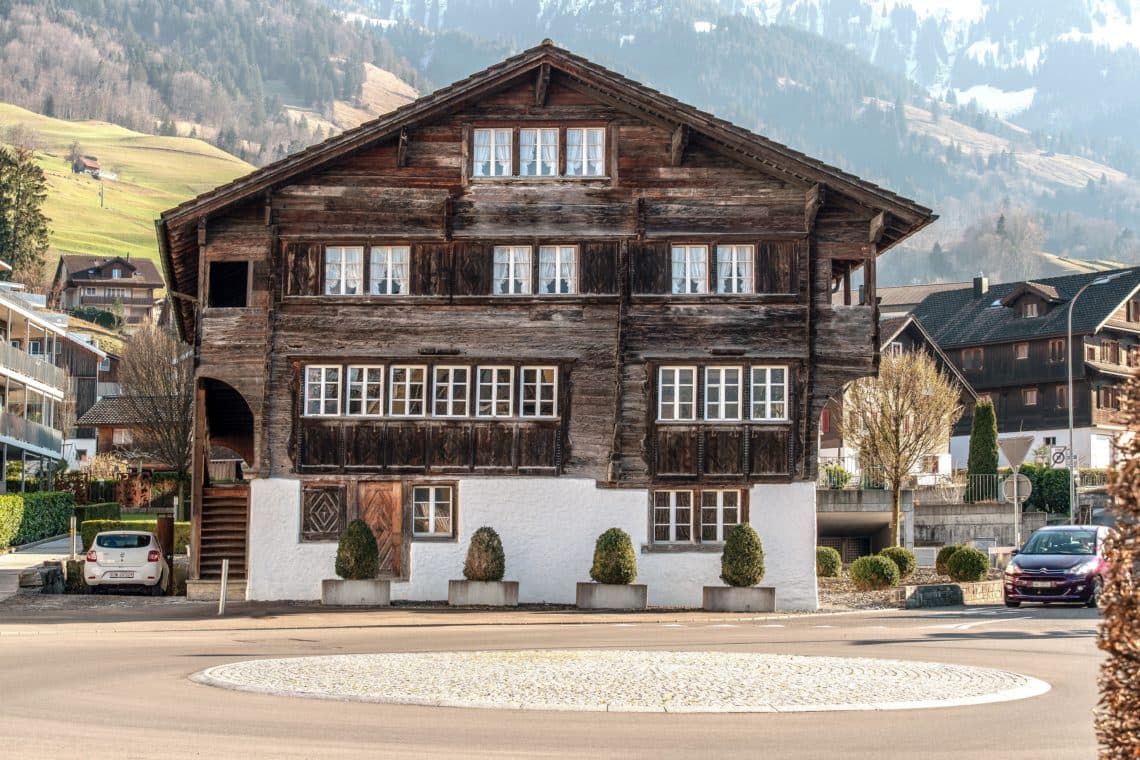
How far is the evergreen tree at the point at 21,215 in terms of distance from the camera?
13138 cm

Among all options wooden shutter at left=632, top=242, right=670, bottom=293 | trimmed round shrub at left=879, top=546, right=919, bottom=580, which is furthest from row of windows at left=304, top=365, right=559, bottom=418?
trimmed round shrub at left=879, top=546, right=919, bottom=580

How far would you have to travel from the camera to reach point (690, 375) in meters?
37.2

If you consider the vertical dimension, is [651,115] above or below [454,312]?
above

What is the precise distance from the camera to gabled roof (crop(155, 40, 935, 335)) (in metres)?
36.7

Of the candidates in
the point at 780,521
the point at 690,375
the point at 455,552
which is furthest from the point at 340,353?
the point at 780,521

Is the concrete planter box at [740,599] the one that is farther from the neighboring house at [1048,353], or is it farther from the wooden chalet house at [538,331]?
the neighboring house at [1048,353]

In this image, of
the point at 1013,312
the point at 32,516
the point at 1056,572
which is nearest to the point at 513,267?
the point at 1056,572

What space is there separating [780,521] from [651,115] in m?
9.69

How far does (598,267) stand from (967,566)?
1171cm

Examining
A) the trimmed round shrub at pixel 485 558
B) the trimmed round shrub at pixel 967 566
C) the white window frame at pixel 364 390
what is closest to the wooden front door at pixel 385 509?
the white window frame at pixel 364 390

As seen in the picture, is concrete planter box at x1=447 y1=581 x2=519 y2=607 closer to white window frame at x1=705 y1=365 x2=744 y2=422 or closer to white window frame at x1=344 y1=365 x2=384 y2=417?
white window frame at x1=344 y1=365 x2=384 y2=417

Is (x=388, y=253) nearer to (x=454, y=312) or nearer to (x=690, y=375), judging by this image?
(x=454, y=312)

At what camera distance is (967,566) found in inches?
1570

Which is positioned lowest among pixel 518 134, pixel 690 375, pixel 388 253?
pixel 690 375
